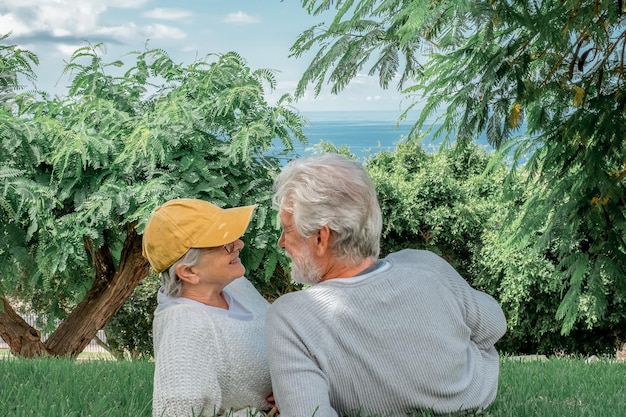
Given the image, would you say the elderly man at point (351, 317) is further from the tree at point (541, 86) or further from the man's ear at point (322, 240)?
the tree at point (541, 86)

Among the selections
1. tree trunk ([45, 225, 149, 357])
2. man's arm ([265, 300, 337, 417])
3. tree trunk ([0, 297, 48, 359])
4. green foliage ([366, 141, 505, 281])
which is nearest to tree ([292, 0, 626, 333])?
man's arm ([265, 300, 337, 417])

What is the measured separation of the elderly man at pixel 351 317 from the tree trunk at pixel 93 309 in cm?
521

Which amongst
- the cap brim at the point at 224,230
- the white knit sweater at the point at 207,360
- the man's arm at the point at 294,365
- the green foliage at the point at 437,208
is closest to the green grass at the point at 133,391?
the man's arm at the point at 294,365

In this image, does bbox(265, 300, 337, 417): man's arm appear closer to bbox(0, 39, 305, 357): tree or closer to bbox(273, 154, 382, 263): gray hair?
bbox(273, 154, 382, 263): gray hair

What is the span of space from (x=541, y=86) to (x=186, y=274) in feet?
9.07

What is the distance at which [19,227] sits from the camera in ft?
21.6

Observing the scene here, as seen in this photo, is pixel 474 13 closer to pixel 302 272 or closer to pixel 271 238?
pixel 302 272

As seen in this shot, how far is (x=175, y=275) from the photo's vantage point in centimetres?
232

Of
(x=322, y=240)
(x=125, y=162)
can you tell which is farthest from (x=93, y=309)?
(x=322, y=240)

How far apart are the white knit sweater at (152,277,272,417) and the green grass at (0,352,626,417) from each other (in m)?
0.54

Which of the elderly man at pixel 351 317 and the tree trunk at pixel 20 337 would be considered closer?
the elderly man at pixel 351 317

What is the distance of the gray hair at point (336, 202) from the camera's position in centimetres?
212

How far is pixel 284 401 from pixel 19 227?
5.16 m

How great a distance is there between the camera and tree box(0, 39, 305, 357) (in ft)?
20.4
